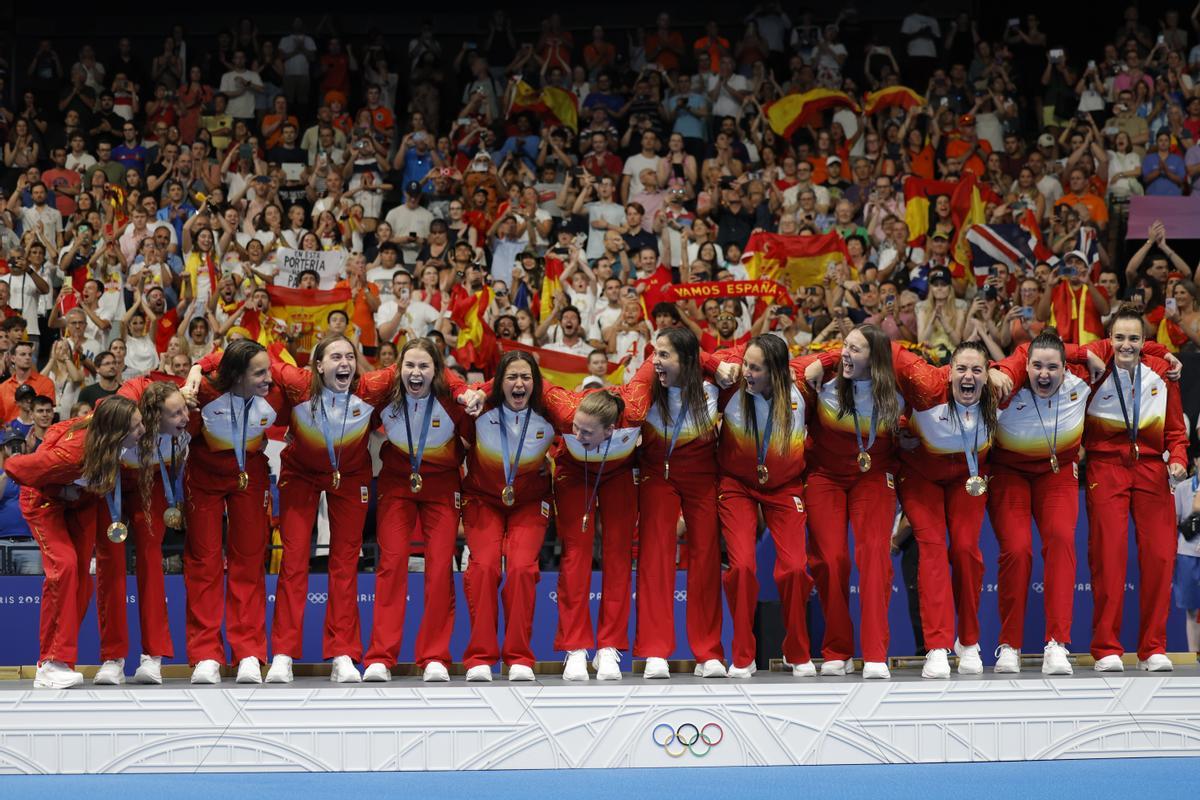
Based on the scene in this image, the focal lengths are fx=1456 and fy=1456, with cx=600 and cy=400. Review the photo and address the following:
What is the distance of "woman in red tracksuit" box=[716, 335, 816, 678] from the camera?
23.8ft

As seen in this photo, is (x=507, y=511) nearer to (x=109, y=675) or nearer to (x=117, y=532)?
(x=117, y=532)

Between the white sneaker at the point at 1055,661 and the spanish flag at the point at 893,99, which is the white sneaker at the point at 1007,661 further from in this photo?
the spanish flag at the point at 893,99

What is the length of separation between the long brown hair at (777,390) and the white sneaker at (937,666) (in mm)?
1250

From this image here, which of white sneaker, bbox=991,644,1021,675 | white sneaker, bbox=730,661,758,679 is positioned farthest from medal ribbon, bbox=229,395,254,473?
white sneaker, bbox=991,644,1021,675

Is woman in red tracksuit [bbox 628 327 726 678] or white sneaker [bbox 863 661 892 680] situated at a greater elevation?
woman in red tracksuit [bbox 628 327 726 678]

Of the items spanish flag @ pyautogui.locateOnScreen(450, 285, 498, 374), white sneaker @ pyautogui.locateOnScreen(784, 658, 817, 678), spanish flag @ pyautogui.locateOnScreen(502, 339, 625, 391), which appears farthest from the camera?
spanish flag @ pyautogui.locateOnScreen(450, 285, 498, 374)

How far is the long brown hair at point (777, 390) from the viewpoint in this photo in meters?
7.19

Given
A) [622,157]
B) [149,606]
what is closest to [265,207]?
[622,157]

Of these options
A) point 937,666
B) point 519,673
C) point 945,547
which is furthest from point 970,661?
point 519,673

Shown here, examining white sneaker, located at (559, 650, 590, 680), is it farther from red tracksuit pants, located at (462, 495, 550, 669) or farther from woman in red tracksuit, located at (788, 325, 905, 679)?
woman in red tracksuit, located at (788, 325, 905, 679)

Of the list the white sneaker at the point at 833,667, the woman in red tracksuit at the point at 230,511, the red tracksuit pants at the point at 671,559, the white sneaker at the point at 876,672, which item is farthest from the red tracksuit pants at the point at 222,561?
the white sneaker at the point at 876,672

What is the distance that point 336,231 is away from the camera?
14.3 metres

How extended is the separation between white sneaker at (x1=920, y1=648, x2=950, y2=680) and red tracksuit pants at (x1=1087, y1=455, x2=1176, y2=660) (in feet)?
3.13

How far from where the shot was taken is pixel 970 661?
743 cm
